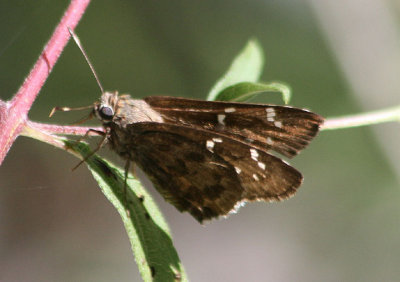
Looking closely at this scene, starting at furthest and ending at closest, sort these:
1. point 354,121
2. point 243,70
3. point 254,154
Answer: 1. point 243,70
2. point 254,154
3. point 354,121

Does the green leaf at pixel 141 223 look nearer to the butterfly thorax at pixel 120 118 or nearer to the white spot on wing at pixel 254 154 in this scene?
the butterfly thorax at pixel 120 118

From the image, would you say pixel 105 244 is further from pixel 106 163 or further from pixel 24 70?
pixel 106 163

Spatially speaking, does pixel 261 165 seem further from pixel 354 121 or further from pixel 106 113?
pixel 106 113

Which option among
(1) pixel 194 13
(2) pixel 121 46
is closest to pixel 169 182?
(2) pixel 121 46

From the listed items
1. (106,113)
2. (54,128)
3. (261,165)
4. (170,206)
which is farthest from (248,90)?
(170,206)

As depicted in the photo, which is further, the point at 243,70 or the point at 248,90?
the point at 243,70

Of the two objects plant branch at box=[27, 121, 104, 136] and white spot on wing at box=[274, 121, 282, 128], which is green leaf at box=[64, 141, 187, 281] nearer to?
plant branch at box=[27, 121, 104, 136]
